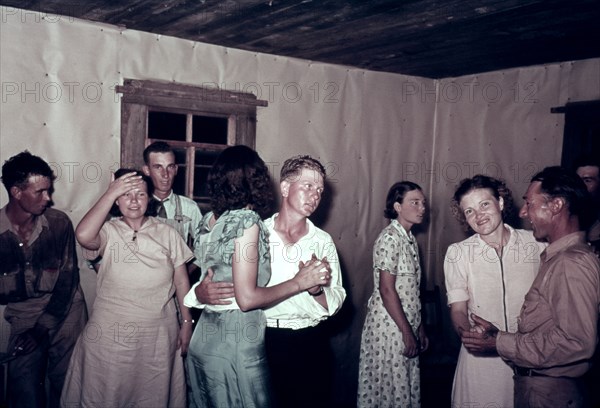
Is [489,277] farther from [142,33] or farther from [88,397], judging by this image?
[142,33]

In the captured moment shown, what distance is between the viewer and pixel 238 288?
89.5 inches

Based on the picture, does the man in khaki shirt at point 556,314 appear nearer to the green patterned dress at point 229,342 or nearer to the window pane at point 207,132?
the green patterned dress at point 229,342

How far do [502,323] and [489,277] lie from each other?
250 millimetres

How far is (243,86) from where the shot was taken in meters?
4.68

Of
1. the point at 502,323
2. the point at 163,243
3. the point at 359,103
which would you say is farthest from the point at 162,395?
the point at 359,103

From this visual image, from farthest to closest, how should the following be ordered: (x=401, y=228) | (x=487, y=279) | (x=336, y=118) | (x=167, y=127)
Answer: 1. (x=167, y=127)
2. (x=336, y=118)
3. (x=401, y=228)
4. (x=487, y=279)

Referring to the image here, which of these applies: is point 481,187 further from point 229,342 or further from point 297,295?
point 229,342

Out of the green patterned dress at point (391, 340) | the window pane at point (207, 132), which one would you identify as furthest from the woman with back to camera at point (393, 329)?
the window pane at point (207, 132)

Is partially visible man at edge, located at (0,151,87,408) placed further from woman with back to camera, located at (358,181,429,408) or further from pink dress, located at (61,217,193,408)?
woman with back to camera, located at (358,181,429,408)

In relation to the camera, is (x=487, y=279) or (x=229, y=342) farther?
(x=487, y=279)

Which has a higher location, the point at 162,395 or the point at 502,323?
the point at 502,323

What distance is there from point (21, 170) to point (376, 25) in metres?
2.63

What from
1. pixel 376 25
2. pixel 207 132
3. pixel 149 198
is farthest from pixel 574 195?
pixel 207 132

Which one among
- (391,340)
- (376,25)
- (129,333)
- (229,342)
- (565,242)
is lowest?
(391,340)
